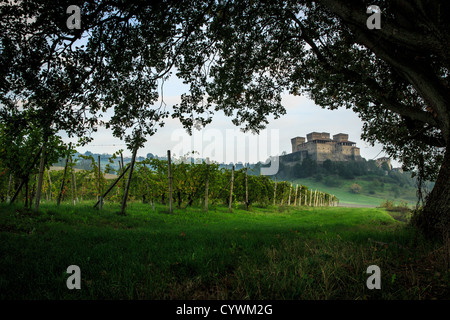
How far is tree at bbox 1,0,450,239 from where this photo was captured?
472 centimetres

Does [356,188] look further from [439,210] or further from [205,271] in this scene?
[205,271]

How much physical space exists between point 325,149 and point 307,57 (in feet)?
495

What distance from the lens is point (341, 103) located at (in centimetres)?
893

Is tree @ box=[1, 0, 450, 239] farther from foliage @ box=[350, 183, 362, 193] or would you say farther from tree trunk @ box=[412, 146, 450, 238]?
foliage @ box=[350, 183, 362, 193]

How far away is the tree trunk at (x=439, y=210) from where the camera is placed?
14.5 feet

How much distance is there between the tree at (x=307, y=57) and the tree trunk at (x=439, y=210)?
2cm

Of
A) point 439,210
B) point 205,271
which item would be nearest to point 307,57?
point 439,210

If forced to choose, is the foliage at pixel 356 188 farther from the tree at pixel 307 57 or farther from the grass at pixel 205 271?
the grass at pixel 205 271

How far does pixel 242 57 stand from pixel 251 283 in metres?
8.11

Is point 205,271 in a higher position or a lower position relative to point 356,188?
higher

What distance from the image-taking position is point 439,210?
178 inches
